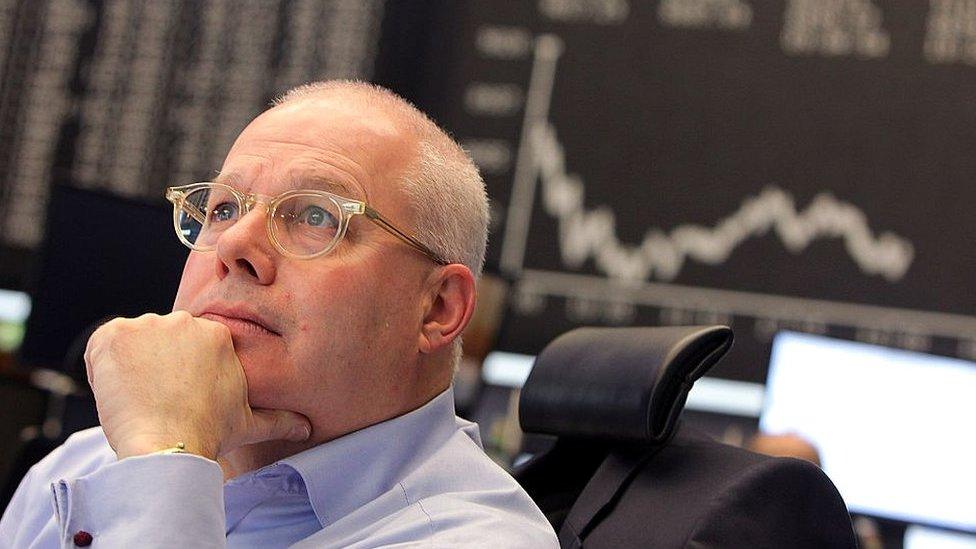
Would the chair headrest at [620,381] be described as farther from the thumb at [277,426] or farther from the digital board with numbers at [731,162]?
the digital board with numbers at [731,162]

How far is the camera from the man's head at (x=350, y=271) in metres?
1.28

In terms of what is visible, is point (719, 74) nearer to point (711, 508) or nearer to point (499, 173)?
point (499, 173)

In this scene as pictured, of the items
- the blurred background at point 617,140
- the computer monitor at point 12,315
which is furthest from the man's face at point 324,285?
the computer monitor at point 12,315

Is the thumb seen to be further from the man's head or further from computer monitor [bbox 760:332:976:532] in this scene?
computer monitor [bbox 760:332:976:532]

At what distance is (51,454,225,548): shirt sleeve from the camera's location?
41.8 inches

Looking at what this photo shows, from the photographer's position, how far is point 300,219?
1.33 metres

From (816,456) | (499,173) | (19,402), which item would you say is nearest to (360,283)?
(816,456)

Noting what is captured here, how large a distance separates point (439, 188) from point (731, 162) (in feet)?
9.18

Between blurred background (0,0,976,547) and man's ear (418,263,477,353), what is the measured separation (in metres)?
2.12

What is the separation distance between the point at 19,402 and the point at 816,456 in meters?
2.11

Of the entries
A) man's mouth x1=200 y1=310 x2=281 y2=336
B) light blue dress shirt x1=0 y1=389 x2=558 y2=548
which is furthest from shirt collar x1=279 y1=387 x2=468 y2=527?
man's mouth x1=200 y1=310 x2=281 y2=336

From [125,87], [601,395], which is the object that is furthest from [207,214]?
[125,87]

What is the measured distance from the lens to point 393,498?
4.17 feet

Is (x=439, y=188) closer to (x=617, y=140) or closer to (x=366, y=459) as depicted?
(x=366, y=459)
